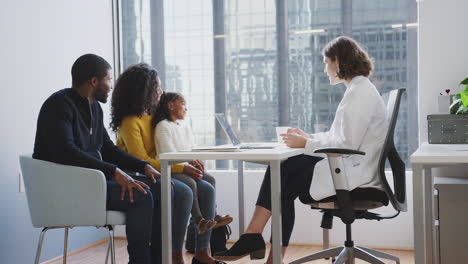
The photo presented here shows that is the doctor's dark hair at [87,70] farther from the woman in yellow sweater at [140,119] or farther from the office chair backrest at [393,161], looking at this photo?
the office chair backrest at [393,161]

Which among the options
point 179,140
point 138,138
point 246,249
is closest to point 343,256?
point 246,249

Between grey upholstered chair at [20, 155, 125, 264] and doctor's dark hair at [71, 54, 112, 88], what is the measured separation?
1.44ft

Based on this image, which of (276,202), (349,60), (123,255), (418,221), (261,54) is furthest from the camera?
(261,54)

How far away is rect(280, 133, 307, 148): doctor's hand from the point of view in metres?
2.85

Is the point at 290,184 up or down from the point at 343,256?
up

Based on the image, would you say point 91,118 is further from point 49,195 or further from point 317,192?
point 317,192

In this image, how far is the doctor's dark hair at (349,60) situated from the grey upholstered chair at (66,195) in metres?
1.27

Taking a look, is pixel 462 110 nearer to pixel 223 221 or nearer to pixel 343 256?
pixel 343 256

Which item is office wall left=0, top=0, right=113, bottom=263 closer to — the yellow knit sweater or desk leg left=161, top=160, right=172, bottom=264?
the yellow knit sweater

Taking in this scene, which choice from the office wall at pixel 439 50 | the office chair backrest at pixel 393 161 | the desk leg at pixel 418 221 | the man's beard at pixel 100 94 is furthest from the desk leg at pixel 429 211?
the man's beard at pixel 100 94

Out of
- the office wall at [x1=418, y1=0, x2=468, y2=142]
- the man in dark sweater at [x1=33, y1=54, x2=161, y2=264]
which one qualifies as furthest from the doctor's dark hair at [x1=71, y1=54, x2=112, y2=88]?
the office wall at [x1=418, y1=0, x2=468, y2=142]

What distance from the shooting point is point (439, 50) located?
3.67 m

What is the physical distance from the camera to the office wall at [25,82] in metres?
3.29

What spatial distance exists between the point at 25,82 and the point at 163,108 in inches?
32.3
